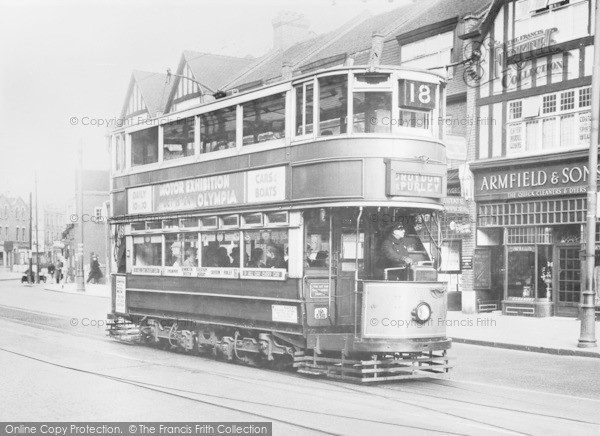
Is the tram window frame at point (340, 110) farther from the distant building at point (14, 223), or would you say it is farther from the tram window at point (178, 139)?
the distant building at point (14, 223)

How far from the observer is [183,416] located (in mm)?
7984

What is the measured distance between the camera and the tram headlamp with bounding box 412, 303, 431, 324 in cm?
1039

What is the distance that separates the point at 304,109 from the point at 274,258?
224cm

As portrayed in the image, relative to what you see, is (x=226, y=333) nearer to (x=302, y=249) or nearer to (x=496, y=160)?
(x=302, y=249)

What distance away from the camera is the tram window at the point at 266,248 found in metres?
11.5

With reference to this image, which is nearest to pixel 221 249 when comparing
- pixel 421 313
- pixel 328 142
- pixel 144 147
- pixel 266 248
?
pixel 266 248

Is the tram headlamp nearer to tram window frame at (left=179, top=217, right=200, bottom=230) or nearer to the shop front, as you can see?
tram window frame at (left=179, top=217, right=200, bottom=230)

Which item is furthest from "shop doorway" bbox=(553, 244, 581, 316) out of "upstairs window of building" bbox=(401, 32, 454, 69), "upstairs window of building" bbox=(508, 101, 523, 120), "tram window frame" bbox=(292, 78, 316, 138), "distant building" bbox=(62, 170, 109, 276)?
"distant building" bbox=(62, 170, 109, 276)

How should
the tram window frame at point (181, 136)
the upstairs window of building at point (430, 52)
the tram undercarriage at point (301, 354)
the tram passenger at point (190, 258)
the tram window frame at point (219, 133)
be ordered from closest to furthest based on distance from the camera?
the tram undercarriage at point (301, 354) → the tram window frame at point (219, 133) → the tram passenger at point (190, 258) → the tram window frame at point (181, 136) → the upstairs window of building at point (430, 52)

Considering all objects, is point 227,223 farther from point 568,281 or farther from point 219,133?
point 568,281

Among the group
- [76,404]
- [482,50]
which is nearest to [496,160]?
[482,50]

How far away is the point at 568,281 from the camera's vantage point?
21.2 m

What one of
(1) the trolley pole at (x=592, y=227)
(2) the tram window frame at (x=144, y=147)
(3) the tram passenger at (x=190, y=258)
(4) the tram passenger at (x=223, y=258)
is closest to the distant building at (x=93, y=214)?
(2) the tram window frame at (x=144, y=147)

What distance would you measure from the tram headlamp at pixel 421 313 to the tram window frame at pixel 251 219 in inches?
110
